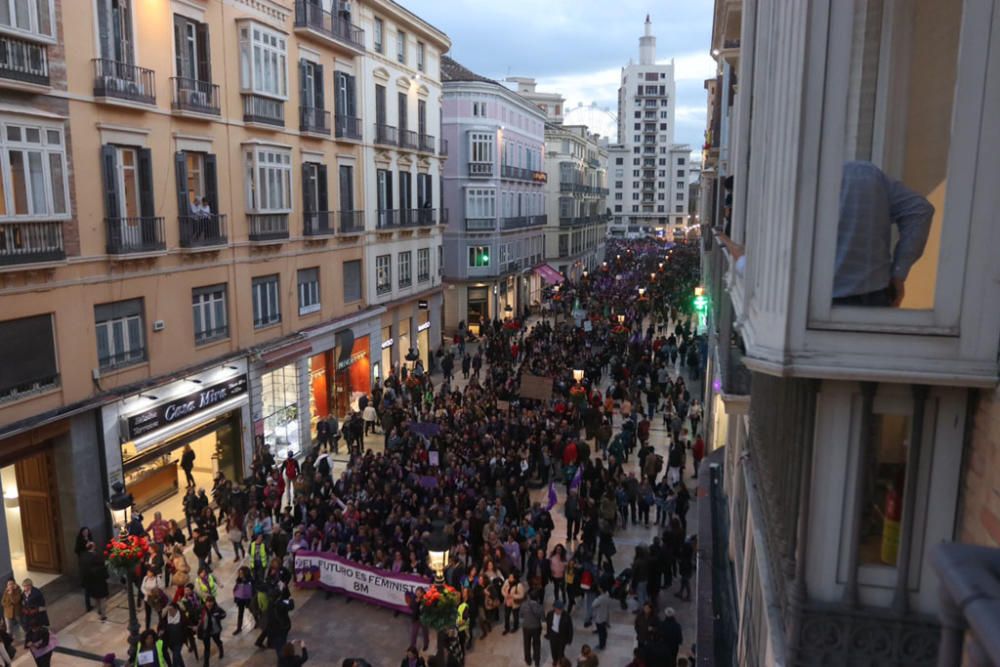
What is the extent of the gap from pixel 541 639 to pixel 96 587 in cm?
898

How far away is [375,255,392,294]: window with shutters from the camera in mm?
31442

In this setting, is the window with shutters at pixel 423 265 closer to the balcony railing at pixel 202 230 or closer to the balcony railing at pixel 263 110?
the balcony railing at pixel 263 110

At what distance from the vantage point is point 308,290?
26219mm

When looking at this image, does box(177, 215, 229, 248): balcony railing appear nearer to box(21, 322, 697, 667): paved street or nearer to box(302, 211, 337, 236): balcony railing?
box(302, 211, 337, 236): balcony railing

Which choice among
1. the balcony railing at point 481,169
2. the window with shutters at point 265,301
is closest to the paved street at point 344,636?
the window with shutters at point 265,301

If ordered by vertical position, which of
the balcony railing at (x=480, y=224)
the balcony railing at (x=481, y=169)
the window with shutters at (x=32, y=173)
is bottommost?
the balcony railing at (x=480, y=224)

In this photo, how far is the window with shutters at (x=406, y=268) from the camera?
112 feet

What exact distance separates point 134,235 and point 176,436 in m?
5.30

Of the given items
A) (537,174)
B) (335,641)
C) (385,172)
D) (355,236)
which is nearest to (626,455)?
(335,641)

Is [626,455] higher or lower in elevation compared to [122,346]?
lower

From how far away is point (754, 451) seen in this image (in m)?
9.31

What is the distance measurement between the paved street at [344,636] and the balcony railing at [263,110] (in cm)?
1337

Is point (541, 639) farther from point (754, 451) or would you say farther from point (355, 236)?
point (355, 236)

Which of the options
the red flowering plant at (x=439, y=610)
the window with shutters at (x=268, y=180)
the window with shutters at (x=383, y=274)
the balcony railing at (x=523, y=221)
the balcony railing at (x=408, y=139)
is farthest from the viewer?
the balcony railing at (x=523, y=221)
